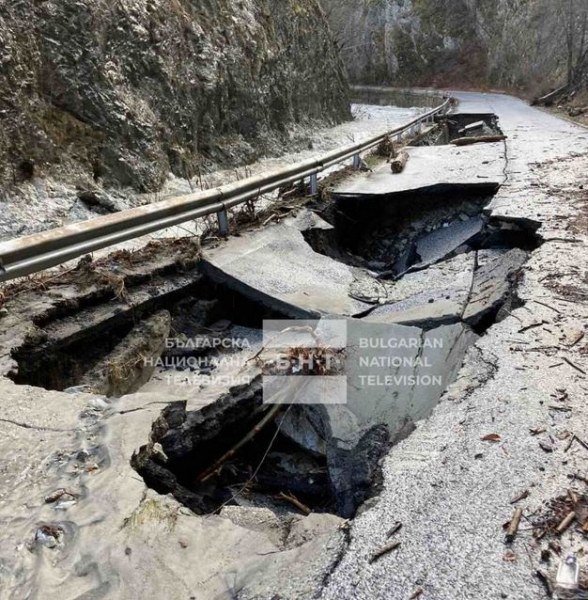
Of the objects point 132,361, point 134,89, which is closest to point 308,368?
point 132,361

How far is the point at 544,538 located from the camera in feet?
6.84

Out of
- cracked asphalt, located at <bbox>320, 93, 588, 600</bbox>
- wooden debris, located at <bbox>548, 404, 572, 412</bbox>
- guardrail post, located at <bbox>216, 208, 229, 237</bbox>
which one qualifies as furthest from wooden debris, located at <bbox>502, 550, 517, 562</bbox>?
guardrail post, located at <bbox>216, 208, 229, 237</bbox>

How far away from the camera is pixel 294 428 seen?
12.6 ft

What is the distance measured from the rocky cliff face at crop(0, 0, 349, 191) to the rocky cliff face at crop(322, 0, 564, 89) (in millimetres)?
26740

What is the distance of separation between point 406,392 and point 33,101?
276 inches

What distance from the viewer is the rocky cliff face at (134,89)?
304 inches

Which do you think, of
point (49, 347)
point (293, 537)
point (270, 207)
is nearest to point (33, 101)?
point (270, 207)

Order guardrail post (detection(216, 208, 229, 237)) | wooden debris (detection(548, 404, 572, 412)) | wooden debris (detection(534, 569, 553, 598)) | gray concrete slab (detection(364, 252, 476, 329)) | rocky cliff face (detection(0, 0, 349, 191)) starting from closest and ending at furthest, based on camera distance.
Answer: wooden debris (detection(534, 569, 553, 598)) → wooden debris (detection(548, 404, 572, 412)) → gray concrete slab (detection(364, 252, 476, 329)) → guardrail post (detection(216, 208, 229, 237)) → rocky cliff face (detection(0, 0, 349, 191))

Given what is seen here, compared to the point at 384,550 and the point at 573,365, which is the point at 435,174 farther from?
the point at 384,550

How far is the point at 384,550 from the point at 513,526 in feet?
1.71

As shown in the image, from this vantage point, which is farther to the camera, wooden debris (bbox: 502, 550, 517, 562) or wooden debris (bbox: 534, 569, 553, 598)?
wooden debris (bbox: 502, 550, 517, 562)

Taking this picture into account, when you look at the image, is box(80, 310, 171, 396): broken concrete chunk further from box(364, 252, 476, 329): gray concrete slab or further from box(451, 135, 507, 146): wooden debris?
box(451, 135, 507, 146): wooden debris

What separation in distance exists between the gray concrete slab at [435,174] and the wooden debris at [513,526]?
254 inches

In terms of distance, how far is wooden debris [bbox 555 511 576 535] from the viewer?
6.92 ft
